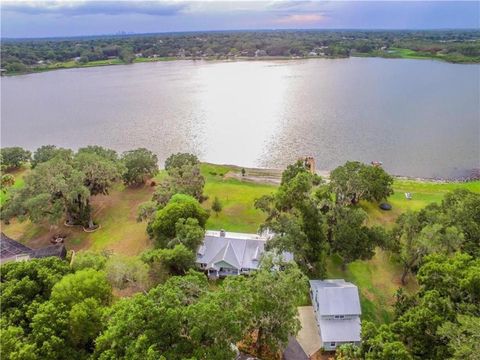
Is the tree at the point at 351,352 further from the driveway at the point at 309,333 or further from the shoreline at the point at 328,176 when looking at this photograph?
the shoreline at the point at 328,176

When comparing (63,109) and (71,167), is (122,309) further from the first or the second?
(63,109)

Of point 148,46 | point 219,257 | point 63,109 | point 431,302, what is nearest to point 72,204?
point 219,257

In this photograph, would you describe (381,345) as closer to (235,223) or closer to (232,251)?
(232,251)

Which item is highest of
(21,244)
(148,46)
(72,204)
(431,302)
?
(148,46)

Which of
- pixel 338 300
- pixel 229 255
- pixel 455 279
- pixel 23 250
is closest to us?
pixel 455 279

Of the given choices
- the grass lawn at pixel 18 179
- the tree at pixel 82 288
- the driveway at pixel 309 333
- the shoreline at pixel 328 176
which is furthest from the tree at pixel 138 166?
the driveway at pixel 309 333

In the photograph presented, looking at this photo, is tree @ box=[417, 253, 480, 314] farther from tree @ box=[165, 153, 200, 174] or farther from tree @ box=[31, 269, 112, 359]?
tree @ box=[165, 153, 200, 174]

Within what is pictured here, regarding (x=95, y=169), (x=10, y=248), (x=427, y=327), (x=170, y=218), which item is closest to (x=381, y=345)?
(x=427, y=327)
